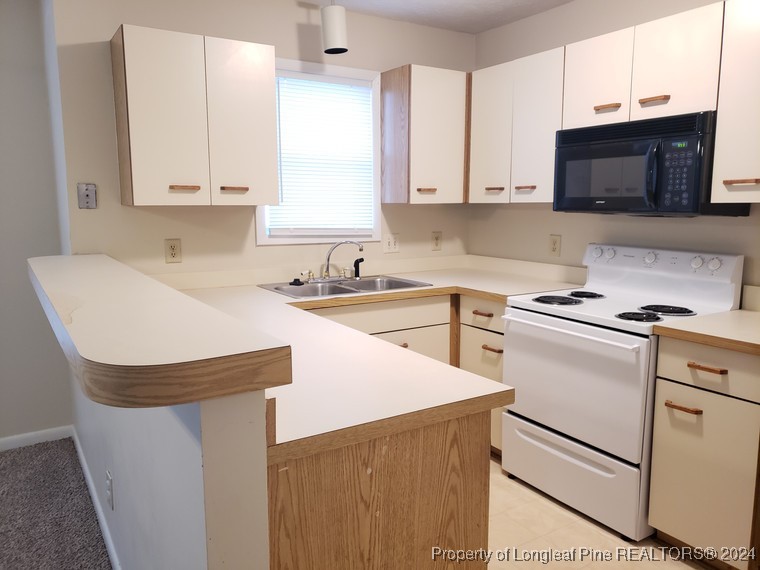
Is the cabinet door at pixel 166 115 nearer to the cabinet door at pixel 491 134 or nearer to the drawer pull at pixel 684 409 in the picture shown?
the cabinet door at pixel 491 134

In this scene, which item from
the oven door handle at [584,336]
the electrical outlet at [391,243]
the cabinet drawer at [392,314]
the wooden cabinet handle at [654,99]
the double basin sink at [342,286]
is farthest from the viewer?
the electrical outlet at [391,243]

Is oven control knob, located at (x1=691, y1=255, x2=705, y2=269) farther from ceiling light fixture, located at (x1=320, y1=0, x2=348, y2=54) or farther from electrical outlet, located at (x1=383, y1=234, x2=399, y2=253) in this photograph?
ceiling light fixture, located at (x1=320, y1=0, x2=348, y2=54)

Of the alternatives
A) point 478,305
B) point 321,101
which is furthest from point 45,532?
point 321,101

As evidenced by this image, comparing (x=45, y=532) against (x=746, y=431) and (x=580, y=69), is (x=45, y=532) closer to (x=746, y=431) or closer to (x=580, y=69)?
(x=746, y=431)

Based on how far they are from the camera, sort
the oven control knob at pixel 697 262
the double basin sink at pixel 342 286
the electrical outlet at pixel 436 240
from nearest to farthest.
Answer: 1. the oven control knob at pixel 697 262
2. the double basin sink at pixel 342 286
3. the electrical outlet at pixel 436 240

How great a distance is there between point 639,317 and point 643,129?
0.80 meters

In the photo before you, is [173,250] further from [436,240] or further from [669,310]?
[669,310]

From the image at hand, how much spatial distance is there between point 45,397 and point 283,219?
5.39ft

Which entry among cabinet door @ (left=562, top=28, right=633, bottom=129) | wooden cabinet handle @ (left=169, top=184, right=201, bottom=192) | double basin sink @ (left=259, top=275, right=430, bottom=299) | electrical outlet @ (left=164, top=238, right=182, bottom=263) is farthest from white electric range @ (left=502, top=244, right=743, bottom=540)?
electrical outlet @ (left=164, top=238, right=182, bottom=263)

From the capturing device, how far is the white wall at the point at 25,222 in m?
2.86

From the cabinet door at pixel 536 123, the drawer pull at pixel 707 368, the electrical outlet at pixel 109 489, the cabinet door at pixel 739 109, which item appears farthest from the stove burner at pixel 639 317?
the electrical outlet at pixel 109 489

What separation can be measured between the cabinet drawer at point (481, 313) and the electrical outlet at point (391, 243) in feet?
2.15

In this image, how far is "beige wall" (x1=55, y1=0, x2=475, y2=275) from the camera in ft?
8.35

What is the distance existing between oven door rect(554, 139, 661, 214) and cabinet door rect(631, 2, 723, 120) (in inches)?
6.5
